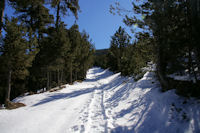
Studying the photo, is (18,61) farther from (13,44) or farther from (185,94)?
(185,94)

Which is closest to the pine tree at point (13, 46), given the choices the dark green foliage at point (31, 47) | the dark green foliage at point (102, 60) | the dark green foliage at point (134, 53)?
the dark green foliage at point (31, 47)

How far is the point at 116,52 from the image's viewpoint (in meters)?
22.1

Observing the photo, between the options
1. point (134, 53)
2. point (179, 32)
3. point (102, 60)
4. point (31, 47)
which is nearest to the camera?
point (179, 32)

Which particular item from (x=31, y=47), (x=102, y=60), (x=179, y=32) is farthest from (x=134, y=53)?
(x=102, y=60)

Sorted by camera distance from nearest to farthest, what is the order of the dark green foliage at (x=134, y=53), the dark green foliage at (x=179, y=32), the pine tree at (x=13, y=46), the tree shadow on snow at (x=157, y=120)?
the tree shadow on snow at (x=157, y=120) → the dark green foliage at (x=179, y=32) → the dark green foliage at (x=134, y=53) → the pine tree at (x=13, y=46)

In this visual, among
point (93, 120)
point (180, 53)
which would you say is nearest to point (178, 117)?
point (180, 53)

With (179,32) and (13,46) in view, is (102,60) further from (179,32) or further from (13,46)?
(179,32)

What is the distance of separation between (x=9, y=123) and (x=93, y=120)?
3.34 metres

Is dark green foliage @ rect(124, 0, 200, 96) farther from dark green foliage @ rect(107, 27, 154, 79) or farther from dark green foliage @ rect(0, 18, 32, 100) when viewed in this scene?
dark green foliage @ rect(0, 18, 32, 100)

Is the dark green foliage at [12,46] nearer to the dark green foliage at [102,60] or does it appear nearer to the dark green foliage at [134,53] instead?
the dark green foliage at [134,53]

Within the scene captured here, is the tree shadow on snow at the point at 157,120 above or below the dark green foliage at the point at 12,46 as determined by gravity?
below

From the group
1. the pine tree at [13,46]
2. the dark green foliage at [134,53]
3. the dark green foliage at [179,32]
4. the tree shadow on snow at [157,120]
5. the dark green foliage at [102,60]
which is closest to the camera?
the tree shadow on snow at [157,120]

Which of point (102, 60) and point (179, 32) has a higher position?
point (102, 60)

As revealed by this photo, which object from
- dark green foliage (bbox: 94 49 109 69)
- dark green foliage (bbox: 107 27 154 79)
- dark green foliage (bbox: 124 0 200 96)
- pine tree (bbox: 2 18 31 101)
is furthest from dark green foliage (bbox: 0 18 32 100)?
dark green foliage (bbox: 94 49 109 69)
